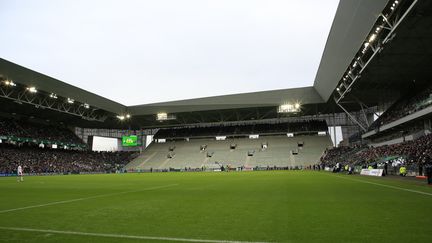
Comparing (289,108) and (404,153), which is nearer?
(404,153)

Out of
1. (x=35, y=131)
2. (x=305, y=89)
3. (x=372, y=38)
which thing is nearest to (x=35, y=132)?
(x=35, y=131)

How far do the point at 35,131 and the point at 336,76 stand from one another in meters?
54.5

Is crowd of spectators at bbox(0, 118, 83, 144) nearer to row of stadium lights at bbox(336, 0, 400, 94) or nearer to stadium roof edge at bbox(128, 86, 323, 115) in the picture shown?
stadium roof edge at bbox(128, 86, 323, 115)

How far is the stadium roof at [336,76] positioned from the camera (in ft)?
70.7

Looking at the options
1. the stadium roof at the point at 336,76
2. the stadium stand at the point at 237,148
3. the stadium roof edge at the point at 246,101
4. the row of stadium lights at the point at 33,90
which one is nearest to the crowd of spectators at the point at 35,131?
the row of stadium lights at the point at 33,90

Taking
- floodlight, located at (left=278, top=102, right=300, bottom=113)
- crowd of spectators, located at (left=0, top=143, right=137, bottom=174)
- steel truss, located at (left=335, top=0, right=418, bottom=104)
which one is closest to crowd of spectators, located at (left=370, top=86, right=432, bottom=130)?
steel truss, located at (left=335, top=0, right=418, bottom=104)

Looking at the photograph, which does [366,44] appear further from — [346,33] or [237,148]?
[237,148]

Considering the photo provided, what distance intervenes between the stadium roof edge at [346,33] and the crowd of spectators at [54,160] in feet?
150

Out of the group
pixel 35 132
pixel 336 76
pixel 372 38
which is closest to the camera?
pixel 372 38

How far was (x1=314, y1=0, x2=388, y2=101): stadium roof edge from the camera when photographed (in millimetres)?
21094

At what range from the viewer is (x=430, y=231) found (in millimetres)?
4945

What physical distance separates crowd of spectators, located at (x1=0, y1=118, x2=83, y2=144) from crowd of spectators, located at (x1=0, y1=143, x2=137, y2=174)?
7.63 ft

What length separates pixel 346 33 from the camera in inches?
1041

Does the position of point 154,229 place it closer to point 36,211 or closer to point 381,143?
point 36,211
